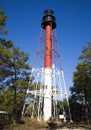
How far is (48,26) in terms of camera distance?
33406 millimetres

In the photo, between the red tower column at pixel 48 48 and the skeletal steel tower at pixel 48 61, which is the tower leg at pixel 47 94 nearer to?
the skeletal steel tower at pixel 48 61

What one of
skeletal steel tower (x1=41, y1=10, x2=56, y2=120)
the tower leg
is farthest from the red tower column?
the tower leg

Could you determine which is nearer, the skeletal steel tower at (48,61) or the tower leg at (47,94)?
the tower leg at (47,94)

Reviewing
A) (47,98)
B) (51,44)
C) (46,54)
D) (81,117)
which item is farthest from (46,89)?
(81,117)

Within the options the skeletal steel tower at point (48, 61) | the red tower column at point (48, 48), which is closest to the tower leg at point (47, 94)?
the skeletal steel tower at point (48, 61)

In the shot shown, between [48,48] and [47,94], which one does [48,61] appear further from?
[47,94]

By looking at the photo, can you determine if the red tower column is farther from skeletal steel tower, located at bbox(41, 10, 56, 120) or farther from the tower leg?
the tower leg

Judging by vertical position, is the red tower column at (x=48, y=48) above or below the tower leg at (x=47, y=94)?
above

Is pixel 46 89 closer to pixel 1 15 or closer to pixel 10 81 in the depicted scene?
pixel 10 81

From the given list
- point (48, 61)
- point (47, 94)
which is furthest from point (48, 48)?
point (47, 94)

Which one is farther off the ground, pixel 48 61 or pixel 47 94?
Result: pixel 48 61

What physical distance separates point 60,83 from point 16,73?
726 centimetres

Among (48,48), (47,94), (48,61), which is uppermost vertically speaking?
(48,48)

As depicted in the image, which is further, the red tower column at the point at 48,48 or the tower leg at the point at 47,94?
the red tower column at the point at 48,48
